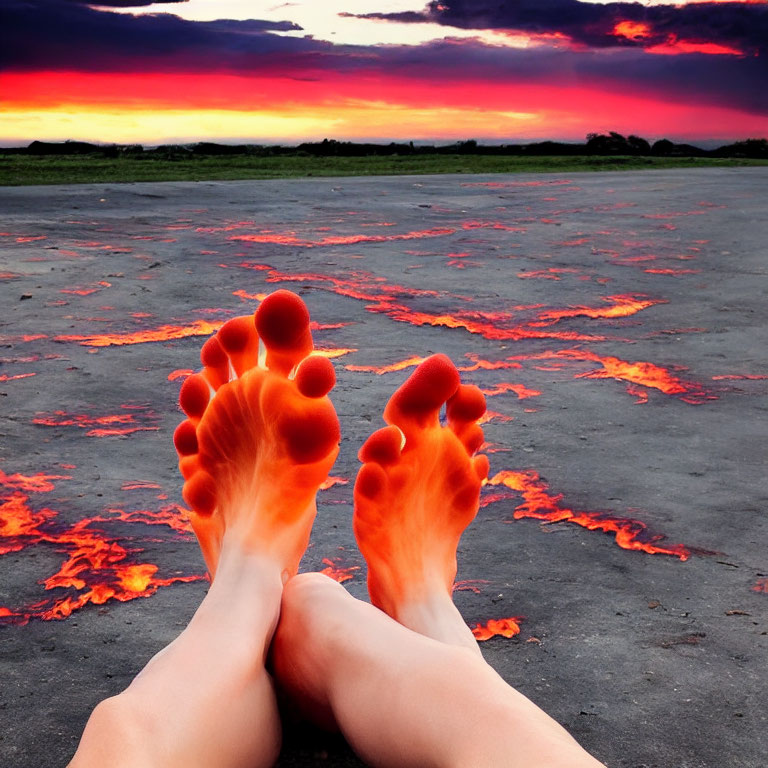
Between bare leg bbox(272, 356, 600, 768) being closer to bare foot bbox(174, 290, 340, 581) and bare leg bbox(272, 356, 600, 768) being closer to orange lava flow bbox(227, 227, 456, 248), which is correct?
bare foot bbox(174, 290, 340, 581)

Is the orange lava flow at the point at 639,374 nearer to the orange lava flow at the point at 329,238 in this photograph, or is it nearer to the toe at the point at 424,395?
the toe at the point at 424,395

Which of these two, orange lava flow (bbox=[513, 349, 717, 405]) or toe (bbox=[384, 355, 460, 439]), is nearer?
toe (bbox=[384, 355, 460, 439])

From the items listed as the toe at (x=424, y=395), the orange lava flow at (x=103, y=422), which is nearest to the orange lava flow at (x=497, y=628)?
the toe at (x=424, y=395)

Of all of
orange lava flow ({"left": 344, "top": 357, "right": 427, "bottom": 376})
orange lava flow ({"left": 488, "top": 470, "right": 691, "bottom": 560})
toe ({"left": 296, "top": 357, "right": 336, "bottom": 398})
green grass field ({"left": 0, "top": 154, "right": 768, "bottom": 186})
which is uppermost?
green grass field ({"left": 0, "top": 154, "right": 768, "bottom": 186})

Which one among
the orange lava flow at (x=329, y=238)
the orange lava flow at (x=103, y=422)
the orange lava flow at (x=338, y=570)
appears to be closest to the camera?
the orange lava flow at (x=338, y=570)

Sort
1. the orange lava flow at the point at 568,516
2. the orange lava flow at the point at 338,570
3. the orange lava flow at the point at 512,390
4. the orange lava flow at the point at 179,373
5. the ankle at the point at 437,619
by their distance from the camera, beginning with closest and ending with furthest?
the ankle at the point at 437,619 < the orange lava flow at the point at 338,570 < the orange lava flow at the point at 568,516 < the orange lava flow at the point at 512,390 < the orange lava flow at the point at 179,373

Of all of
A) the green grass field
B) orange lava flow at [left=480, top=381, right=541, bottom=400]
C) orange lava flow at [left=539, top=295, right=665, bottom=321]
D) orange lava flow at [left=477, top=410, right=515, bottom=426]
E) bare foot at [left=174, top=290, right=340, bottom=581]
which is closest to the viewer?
bare foot at [left=174, top=290, right=340, bottom=581]

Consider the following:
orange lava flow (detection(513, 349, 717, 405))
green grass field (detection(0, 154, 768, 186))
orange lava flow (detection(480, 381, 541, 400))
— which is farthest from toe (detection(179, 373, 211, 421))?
green grass field (detection(0, 154, 768, 186))

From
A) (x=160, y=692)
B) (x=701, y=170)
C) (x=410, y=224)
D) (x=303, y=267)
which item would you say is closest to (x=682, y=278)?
(x=303, y=267)
